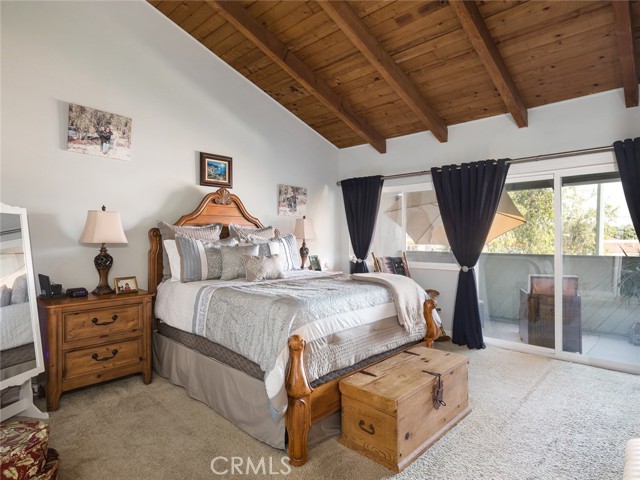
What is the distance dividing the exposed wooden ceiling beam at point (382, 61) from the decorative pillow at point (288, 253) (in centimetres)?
188

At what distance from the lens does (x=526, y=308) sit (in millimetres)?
3824

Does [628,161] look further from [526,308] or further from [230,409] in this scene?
[230,409]

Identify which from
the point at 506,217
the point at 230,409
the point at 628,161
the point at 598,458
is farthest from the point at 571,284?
the point at 230,409

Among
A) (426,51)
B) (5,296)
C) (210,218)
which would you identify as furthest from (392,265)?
(5,296)

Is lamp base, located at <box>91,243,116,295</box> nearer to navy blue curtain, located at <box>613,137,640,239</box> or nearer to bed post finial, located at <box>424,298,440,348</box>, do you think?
bed post finial, located at <box>424,298,440,348</box>

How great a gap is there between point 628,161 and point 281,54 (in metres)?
3.23

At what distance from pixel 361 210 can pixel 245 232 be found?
71.0 inches

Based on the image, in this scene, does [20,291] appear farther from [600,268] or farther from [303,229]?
[600,268]

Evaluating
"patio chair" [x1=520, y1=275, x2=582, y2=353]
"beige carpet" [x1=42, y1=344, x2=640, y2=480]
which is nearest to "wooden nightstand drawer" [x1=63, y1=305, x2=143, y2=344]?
"beige carpet" [x1=42, y1=344, x2=640, y2=480]

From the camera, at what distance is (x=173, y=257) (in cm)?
318

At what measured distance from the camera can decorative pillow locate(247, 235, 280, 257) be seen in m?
3.45

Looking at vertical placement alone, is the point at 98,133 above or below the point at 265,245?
above

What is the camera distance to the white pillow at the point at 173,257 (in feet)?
10.3

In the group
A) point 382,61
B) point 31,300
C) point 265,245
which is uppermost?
point 382,61
